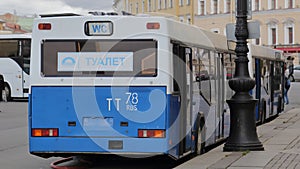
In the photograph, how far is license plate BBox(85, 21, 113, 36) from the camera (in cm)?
1280

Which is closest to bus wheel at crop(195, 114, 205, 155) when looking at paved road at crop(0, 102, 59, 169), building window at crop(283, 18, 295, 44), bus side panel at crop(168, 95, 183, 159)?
bus side panel at crop(168, 95, 183, 159)

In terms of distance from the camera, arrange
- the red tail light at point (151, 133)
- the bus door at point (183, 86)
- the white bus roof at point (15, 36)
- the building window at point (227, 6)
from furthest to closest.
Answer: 1. the building window at point (227, 6)
2. the white bus roof at point (15, 36)
3. the bus door at point (183, 86)
4. the red tail light at point (151, 133)

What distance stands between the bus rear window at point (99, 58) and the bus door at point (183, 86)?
618 millimetres

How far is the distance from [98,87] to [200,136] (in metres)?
3.27

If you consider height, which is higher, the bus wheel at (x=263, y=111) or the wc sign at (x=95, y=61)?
the wc sign at (x=95, y=61)

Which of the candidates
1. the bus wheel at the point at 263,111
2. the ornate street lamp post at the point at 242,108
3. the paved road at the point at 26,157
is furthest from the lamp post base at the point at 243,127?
the bus wheel at the point at 263,111

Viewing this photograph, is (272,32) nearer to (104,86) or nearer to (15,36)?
(15,36)

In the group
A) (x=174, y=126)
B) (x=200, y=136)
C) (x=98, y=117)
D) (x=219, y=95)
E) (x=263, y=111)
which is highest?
(x=219, y=95)

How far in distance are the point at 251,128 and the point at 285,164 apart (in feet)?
7.95

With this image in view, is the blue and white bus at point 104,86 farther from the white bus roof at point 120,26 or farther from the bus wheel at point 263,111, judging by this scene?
the bus wheel at point 263,111

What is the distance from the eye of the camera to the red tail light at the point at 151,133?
41.2 ft

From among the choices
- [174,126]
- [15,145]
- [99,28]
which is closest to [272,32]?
[15,145]

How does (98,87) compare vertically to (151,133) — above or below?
above

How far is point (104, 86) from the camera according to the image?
1267 centimetres
